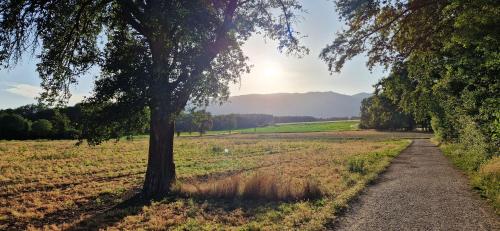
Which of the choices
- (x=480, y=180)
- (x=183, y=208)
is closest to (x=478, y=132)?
(x=480, y=180)

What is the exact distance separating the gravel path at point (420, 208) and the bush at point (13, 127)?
90.2 meters

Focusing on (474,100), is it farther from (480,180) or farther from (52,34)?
(52,34)

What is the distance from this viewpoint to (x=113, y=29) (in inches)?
707

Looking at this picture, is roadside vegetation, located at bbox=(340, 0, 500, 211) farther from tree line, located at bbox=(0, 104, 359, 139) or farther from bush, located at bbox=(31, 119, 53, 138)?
bush, located at bbox=(31, 119, 53, 138)

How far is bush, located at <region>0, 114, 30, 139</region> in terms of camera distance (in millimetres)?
86750

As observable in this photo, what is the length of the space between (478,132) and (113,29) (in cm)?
1850

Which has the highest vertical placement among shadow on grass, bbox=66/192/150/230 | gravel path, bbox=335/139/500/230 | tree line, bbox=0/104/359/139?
tree line, bbox=0/104/359/139

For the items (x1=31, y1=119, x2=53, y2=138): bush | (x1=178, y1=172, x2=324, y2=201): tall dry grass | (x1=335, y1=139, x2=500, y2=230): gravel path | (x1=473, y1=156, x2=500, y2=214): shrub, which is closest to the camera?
(x1=335, y1=139, x2=500, y2=230): gravel path

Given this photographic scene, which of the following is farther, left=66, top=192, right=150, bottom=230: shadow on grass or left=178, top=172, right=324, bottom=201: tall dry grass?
left=178, top=172, right=324, bottom=201: tall dry grass

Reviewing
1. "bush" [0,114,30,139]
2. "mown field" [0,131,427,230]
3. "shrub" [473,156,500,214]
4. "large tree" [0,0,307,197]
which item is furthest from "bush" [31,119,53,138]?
"shrub" [473,156,500,214]

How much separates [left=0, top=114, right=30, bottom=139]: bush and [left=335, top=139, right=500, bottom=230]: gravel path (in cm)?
9024

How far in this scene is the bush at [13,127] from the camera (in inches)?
3415

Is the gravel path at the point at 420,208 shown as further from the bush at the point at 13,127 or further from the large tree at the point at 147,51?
the bush at the point at 13,127

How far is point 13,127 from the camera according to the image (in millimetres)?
87000
